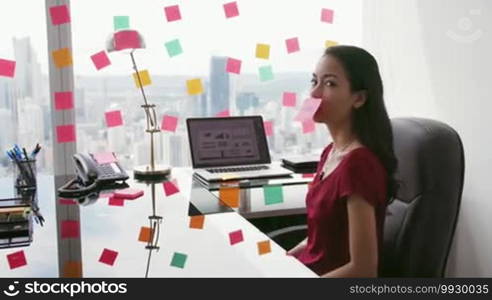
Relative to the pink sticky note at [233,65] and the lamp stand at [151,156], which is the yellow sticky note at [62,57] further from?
the pink sticky note at [233,65]

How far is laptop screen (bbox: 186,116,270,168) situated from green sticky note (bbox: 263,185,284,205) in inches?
10.8

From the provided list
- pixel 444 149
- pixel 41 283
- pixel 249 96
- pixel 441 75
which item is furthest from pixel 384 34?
pixel 41 283

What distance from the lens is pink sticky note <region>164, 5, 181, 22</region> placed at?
219 centimetres

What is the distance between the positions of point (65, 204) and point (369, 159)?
1.01 m

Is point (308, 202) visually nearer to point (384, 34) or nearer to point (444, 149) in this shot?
point (444, 149)

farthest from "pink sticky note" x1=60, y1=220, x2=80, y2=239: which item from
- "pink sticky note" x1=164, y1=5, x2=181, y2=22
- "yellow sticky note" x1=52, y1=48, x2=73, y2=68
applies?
"pink sticky note" x1=164, y1=5, x2=181, y2=22

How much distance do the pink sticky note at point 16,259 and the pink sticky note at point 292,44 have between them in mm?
1542

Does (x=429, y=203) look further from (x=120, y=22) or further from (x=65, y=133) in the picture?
(x=65, y=133)

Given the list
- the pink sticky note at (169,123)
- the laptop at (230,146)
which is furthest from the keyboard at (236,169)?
the pink sticky note at (169,123)

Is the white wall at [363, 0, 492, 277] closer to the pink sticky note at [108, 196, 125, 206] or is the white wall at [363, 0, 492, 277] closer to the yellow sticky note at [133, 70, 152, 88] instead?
the yellow sticky note at [133, 70, 152, 88]

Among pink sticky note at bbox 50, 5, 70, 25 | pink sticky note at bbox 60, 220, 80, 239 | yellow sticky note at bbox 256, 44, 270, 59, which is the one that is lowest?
pink sticky note at bbox 60, 220, 80, 239

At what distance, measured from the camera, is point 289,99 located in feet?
7.92

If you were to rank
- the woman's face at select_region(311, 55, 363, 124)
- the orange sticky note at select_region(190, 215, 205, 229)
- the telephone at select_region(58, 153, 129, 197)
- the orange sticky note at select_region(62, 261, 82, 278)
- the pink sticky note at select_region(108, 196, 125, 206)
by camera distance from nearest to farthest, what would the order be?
the orange sticky note at select_region(62, 261, 82, 278) < the woman's face at select_region(311, 55, 363, 124) < the orange sticky note at select_region(190, 215, 205, 229) < the pink sticky note at select_region(108, 196, 125, 206) < the telephone at select_region(58, 153, 129, 197)

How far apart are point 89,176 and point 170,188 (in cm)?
30
